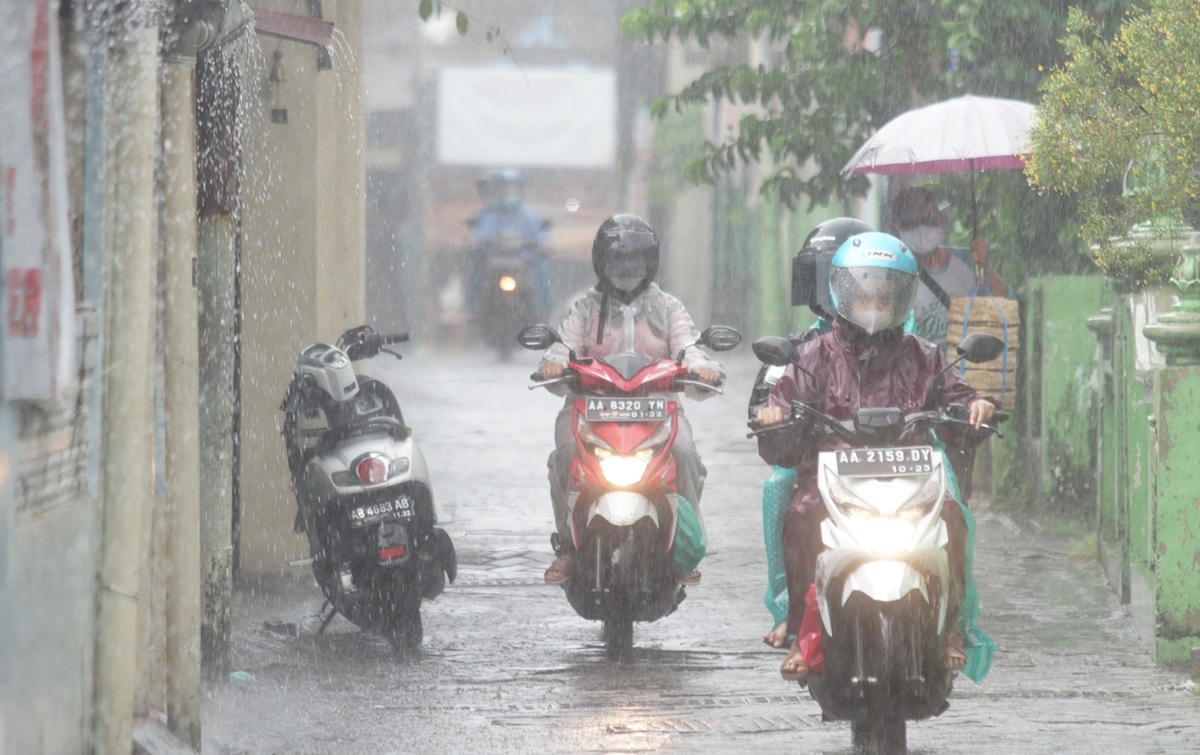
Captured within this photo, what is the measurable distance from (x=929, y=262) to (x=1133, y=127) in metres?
2.34

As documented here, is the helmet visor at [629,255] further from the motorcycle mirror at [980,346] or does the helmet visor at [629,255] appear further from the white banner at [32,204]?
the white banner at [32,204]

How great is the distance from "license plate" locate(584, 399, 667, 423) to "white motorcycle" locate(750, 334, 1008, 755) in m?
1.46

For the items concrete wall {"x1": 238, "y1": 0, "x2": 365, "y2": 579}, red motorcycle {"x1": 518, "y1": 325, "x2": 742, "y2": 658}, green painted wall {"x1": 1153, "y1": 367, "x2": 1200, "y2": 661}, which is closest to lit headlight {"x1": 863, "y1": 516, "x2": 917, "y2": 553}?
red motorcycle {"x1": 518, "y1": 325, "x2": 742, "y2": 658}

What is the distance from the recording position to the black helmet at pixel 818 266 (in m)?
6.91

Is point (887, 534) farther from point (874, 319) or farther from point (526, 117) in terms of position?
point (526, 117)

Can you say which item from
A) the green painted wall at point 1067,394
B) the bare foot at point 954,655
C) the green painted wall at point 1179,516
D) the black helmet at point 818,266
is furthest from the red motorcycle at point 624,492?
the green painted wall at point 1067,394

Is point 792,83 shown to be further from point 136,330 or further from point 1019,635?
point 136,330

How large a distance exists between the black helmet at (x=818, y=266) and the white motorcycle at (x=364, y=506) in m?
1.71

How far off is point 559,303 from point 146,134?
28.0m

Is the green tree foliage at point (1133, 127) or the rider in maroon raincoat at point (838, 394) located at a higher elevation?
the green tree foliage at point (1133, 127)

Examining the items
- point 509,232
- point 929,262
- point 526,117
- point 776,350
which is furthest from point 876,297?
point 526,117

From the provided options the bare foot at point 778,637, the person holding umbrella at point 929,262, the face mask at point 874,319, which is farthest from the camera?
the person holding umbrella at point 929,262

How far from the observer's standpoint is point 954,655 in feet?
16.1

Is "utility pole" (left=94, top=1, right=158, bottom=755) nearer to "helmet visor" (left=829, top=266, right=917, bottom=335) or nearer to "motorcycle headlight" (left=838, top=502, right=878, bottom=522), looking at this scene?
"motorcycle headlight" (left=838, top=502, right=878, bottom=522)
